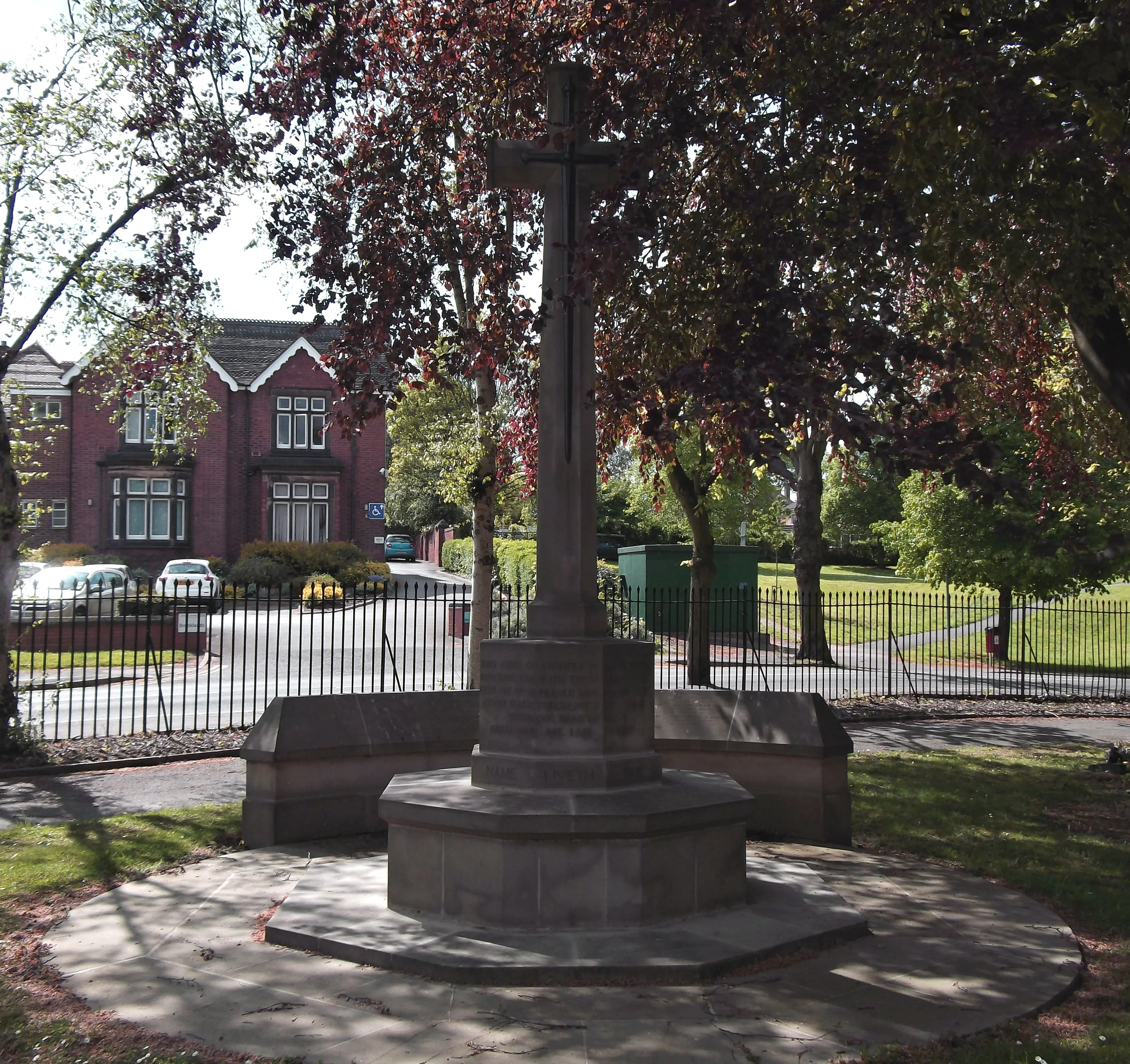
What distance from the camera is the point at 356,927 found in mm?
5875

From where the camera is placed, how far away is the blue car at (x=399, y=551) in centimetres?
7212

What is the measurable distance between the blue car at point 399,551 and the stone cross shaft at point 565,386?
212 feet

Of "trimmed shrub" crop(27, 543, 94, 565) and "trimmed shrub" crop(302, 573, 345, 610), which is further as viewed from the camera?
"trimmed shrub" crop(27, 543, 94, 565)

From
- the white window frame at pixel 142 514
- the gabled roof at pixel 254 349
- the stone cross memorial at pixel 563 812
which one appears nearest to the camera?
the stone cross memorial at pixel 563 812

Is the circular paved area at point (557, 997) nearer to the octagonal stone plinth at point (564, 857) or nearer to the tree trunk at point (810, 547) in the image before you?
the octagonal stone plinth at point (564, 857)

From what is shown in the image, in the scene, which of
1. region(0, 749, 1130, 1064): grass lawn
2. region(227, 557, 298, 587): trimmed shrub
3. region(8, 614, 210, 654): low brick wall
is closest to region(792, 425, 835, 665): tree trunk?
region(0, 749, 1130, 1064): grass lawn

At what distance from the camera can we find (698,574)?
20641mm

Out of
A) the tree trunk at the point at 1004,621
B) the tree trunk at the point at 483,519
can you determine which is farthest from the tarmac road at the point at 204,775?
the tree trunk at the point at 1004,621

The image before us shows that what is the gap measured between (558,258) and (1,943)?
5.28 meters

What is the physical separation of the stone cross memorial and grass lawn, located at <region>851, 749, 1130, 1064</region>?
1324 mm

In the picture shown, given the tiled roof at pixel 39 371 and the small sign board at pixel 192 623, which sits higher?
the tiled roof at pixel 39 371

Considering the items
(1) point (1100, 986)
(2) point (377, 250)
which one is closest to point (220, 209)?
(2) point (377, 250)

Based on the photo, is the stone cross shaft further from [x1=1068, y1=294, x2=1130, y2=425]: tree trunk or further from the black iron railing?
the black iron railing

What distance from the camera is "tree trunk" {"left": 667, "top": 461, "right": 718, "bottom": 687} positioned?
62.0ft
